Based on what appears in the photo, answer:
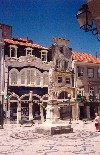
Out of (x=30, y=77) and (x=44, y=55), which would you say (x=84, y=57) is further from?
(x=30, y=77)

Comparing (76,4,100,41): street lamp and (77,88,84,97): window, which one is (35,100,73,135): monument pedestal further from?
(77,88,84,97): window

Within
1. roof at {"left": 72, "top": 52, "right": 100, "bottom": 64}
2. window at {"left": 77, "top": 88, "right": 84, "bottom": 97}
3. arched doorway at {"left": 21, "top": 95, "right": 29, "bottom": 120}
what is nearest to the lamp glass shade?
arched doorway at {"left": 21, "top": 95, "right": 29, "bottom": 120}

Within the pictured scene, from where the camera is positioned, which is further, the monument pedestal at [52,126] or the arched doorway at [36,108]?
the arched doorway at [36,108]

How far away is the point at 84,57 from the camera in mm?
39562

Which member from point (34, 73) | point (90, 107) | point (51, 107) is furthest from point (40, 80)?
point (51, 107)

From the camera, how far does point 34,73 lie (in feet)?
109

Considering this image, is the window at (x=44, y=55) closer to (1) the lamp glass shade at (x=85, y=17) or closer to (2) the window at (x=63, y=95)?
(2) the window at (x=63, y=95)

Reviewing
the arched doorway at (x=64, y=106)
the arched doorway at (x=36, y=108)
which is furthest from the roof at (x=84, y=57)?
the arched doorway at (x=36, y=108)

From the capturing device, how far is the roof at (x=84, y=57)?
3793 centimetres

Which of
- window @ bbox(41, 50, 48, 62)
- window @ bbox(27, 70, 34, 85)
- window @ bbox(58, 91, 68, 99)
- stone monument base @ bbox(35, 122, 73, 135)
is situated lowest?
stone monument base @ bbox(35, 122, 73, 135)

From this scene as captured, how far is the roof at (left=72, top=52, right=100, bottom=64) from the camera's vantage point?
37931 millimetres

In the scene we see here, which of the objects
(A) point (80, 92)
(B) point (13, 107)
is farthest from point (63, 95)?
(B) point (13, 107)

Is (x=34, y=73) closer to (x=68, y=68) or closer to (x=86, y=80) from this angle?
(x=68, y=68)

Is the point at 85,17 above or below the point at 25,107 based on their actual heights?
above
